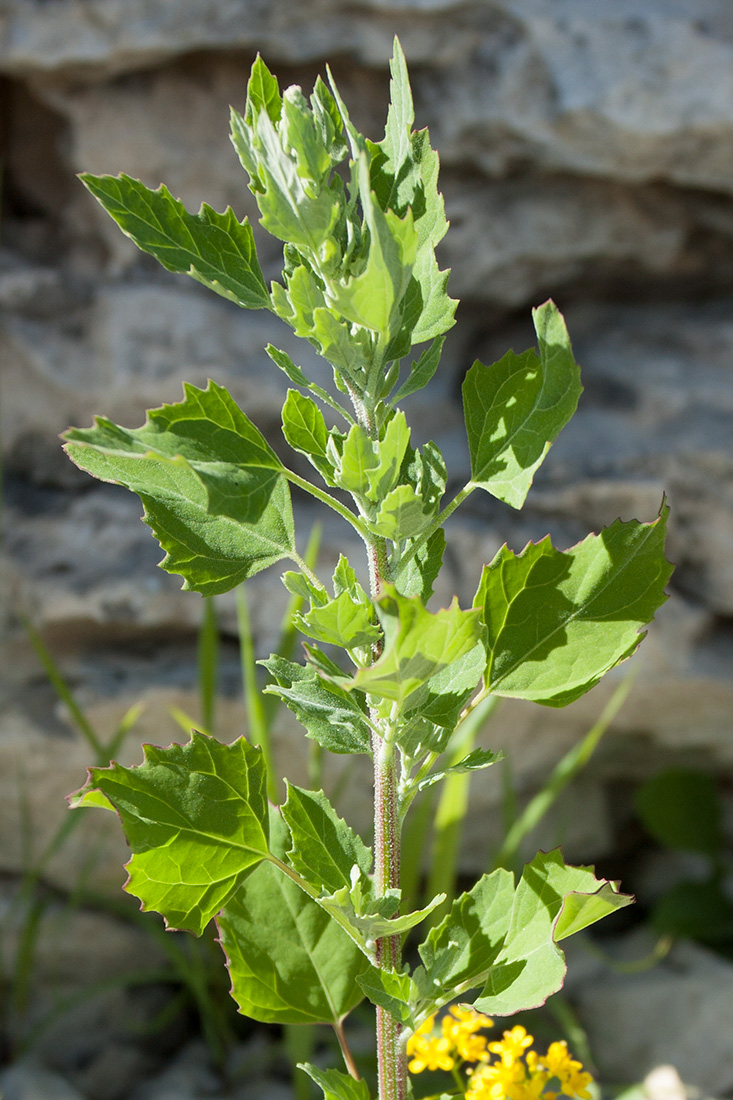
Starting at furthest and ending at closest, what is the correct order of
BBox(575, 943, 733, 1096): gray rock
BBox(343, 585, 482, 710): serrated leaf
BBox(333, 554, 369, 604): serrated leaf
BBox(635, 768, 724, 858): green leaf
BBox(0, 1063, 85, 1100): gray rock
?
BBox(635, 768, 724, 858): green leaf
BBox(575, 943, 733, 1096): gray rock
BBox(0, 1063, 85, 1100): gray rock
BBox(333, 554, 369, 604): serrated leaf
BBox(343, 585, 482, 710): serrated leaf

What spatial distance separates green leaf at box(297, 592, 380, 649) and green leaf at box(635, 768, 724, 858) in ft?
3.92

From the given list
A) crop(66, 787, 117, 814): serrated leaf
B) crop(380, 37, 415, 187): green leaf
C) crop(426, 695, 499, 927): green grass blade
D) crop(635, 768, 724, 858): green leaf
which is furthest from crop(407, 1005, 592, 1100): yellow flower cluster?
crop(635, 768, 724, 858): green leaf

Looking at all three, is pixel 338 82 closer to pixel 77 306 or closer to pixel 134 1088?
pixel 77 306

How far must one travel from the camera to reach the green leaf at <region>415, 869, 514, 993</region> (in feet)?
1.60

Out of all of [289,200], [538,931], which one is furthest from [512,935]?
[289,200]

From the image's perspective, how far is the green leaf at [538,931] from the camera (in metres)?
0.44

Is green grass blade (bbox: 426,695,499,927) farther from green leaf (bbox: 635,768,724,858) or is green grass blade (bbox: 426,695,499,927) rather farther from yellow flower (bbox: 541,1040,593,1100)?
yellow flower (bbox: 541,1040,593,1100)

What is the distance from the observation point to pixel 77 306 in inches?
56.2

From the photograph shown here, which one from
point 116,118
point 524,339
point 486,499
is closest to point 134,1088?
point 486,499

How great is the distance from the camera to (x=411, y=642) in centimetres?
39

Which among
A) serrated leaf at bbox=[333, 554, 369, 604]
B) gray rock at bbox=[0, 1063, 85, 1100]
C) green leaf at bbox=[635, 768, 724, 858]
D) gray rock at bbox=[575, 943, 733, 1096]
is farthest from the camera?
green leaf at bbox=[635, 768, 724, 858]

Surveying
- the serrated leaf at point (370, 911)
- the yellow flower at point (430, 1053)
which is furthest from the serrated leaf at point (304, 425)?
the yellow flower at point (430, 1053)

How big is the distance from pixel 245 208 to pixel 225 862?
1.16 meters

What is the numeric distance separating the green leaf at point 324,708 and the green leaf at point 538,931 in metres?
0.11
